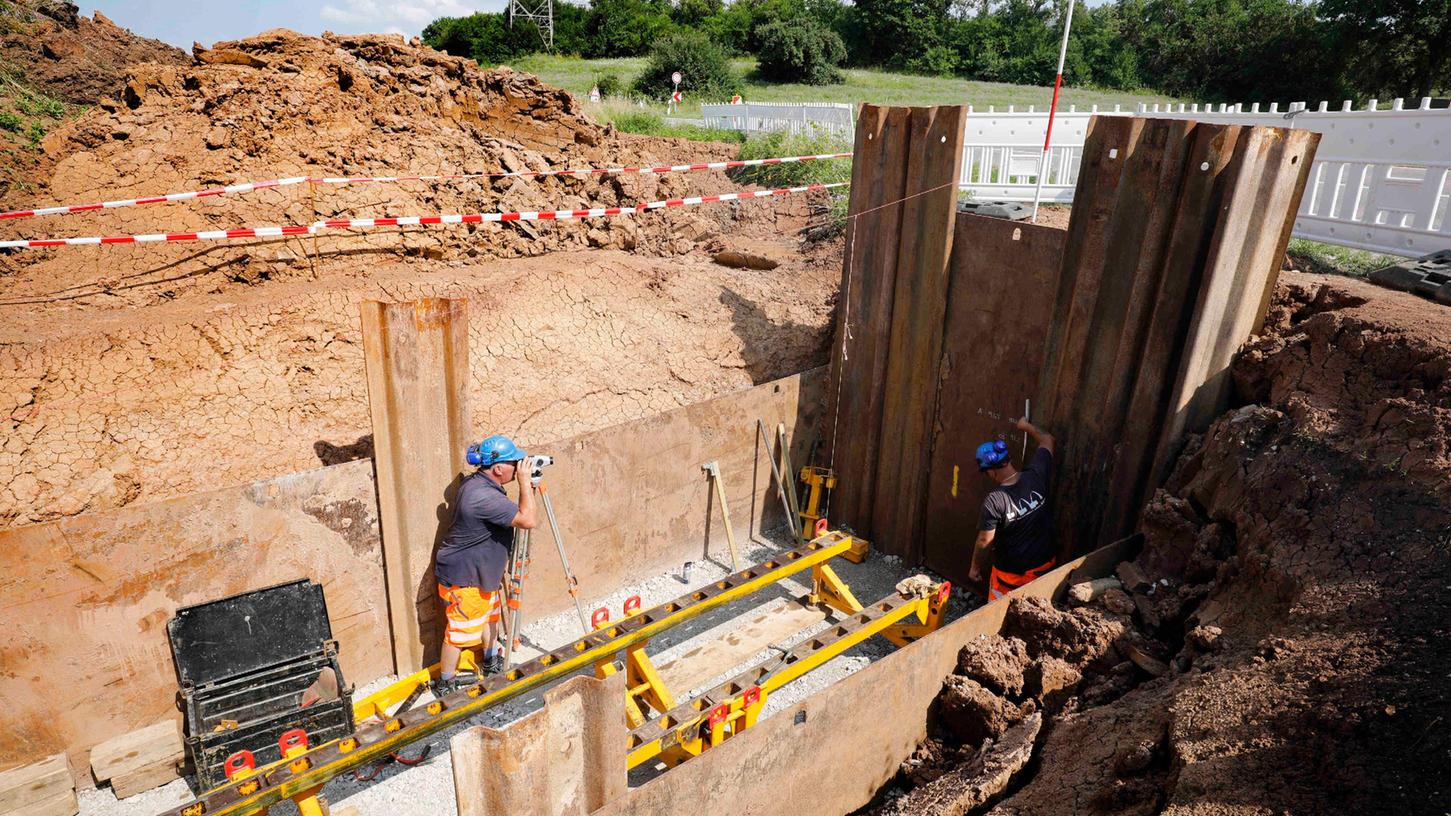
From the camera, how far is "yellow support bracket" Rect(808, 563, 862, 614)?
6078 mm

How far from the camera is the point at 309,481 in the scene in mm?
5066

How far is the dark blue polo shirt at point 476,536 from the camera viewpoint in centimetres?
528

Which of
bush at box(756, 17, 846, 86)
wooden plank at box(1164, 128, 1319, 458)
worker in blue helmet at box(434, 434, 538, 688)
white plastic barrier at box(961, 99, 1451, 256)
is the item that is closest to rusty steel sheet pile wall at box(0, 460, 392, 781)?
worker in blue helmet at box(434, 434, 538, 688)

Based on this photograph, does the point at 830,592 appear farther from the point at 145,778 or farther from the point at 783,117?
the point at 783,117

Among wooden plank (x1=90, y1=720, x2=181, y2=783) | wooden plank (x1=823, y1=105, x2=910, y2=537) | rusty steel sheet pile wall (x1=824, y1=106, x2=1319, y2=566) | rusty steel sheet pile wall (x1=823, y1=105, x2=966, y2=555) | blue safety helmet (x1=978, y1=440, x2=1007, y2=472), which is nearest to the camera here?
wooden plank (x1=90, y1=720, x2=181, y2=783)

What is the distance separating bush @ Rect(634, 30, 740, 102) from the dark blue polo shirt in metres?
29.8

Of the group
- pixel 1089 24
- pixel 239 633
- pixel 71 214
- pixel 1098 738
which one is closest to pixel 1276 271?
pixel 1098 738

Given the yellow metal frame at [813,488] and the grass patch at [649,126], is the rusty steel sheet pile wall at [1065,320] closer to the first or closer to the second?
the yellow metal frame at [813,488]

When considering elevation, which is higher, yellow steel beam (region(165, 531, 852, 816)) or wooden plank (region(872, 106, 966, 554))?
wooden plank (region(872, 106, 966, 554))

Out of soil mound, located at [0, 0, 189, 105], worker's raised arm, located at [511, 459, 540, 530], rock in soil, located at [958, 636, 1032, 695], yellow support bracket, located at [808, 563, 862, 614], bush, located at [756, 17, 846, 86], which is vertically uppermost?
bush, located at [756, 17, 846, 86]

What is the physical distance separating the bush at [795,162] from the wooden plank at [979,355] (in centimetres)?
677

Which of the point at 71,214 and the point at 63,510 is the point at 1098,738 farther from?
the point at 71,214

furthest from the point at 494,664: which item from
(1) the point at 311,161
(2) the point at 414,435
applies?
(1) the point at 311,161

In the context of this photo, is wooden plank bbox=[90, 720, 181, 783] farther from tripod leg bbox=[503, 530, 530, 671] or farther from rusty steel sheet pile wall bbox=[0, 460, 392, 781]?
tripod leg bbox=[503, 530, 530, 671]
